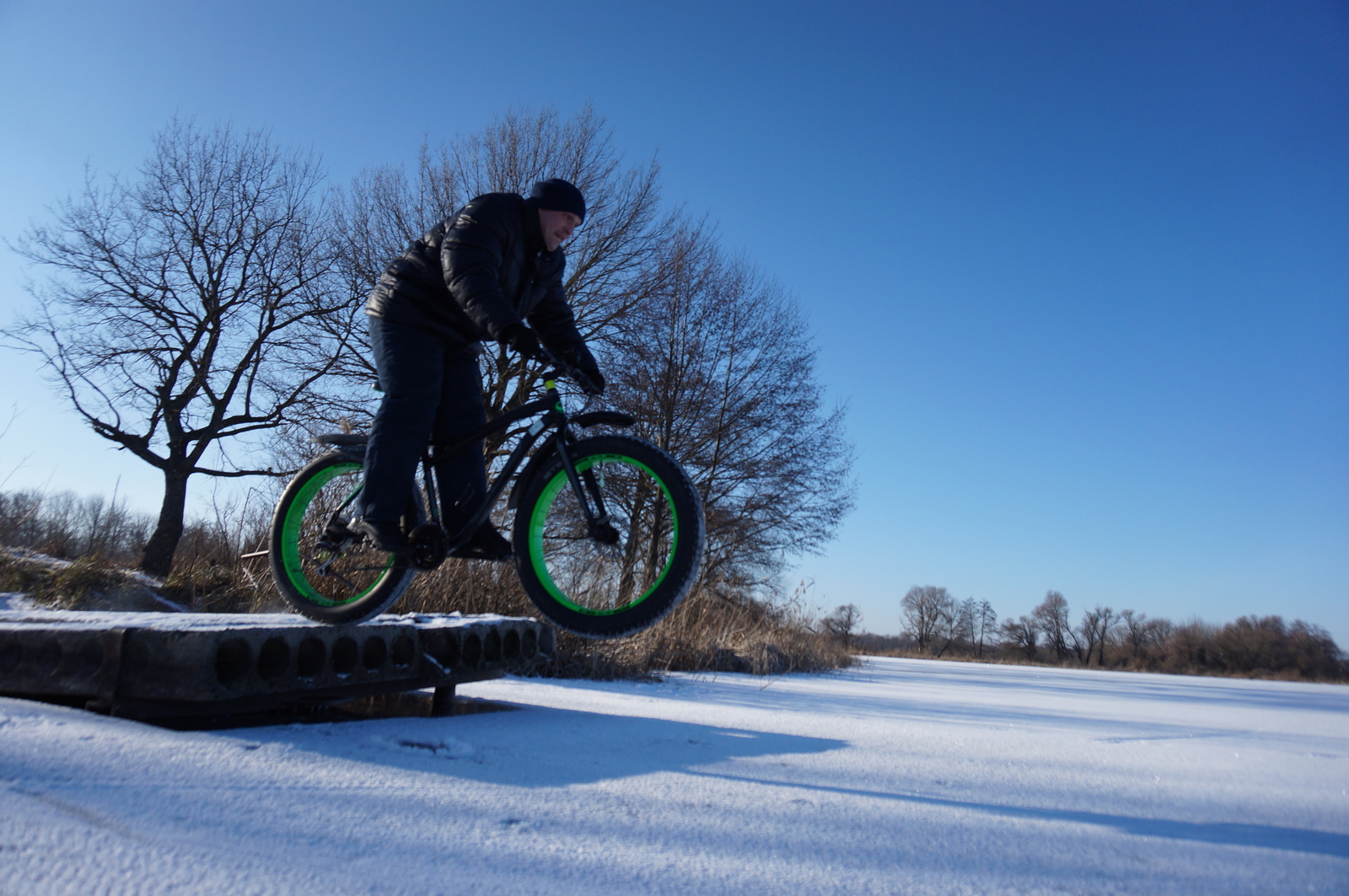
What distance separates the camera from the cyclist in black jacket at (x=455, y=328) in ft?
8.38

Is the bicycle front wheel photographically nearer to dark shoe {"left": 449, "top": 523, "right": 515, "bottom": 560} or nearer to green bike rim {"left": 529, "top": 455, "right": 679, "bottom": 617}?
green bike rim {"left": 529, "top": 455, "right": 679, "bottom": 617}

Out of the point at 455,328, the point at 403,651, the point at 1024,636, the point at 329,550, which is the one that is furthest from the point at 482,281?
the point at 1024,636

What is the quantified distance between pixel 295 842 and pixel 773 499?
15739 mm

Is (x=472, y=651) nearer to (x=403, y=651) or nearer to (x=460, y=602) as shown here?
(x=403, y=651)

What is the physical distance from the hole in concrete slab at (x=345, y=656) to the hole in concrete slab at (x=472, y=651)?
0.44 meters

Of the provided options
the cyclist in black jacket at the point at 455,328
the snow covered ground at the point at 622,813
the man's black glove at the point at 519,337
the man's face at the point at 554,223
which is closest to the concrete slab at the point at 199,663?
the snow covered ground at the point at 622,813

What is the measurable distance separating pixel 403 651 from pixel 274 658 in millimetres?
449

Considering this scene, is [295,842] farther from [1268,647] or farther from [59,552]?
[1268,647]

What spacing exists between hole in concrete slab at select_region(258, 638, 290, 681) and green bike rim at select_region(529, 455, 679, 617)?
0.78m

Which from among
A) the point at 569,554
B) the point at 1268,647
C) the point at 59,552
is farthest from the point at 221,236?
the point at 1268,647

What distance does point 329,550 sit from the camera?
3199mm

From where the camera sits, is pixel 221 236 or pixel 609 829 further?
pixel 221 236

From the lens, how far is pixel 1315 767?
2.47 metres

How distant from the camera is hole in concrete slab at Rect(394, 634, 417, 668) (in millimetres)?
2461
